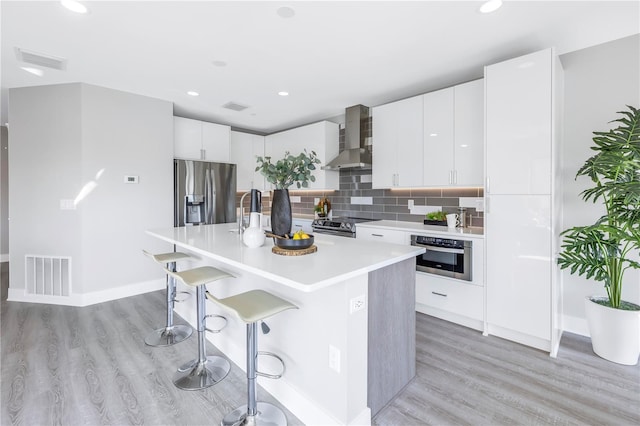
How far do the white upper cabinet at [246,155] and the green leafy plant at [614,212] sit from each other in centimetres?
450

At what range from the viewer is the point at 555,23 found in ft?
7.18

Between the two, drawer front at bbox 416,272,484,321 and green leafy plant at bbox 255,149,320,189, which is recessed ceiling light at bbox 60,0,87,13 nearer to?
green leafy plant at bbox 255,149,320,189

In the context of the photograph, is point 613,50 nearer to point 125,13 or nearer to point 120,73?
point 125,13

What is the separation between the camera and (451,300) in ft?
9.79

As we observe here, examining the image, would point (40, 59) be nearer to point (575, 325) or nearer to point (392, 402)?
point (392, 402)

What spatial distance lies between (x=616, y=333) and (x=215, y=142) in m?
4.98

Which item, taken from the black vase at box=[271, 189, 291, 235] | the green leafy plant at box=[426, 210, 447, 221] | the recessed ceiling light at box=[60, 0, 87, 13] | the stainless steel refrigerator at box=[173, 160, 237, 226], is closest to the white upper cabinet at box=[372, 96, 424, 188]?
the green leafy plant at box=[426, 210, 447, 221]

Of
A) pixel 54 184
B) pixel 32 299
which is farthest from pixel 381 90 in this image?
pixel 32 299

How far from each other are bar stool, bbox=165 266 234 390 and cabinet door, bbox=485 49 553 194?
2.43 m

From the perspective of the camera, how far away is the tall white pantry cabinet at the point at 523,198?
2391 mm

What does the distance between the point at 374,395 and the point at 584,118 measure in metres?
2.92

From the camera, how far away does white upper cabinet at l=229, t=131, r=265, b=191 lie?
5.25m

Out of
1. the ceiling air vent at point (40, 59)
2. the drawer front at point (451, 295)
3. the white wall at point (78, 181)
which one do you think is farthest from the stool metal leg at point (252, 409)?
the ceiling air vent at point (40, 59)

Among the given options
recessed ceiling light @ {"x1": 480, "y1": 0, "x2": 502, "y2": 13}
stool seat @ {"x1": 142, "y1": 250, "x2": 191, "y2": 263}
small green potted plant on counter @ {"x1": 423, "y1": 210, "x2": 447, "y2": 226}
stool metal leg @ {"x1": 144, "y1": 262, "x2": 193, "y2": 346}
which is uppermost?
recessed ceiling light @ {"x1": 480, "y1": 0, "x2": 502, "y2": 13}
